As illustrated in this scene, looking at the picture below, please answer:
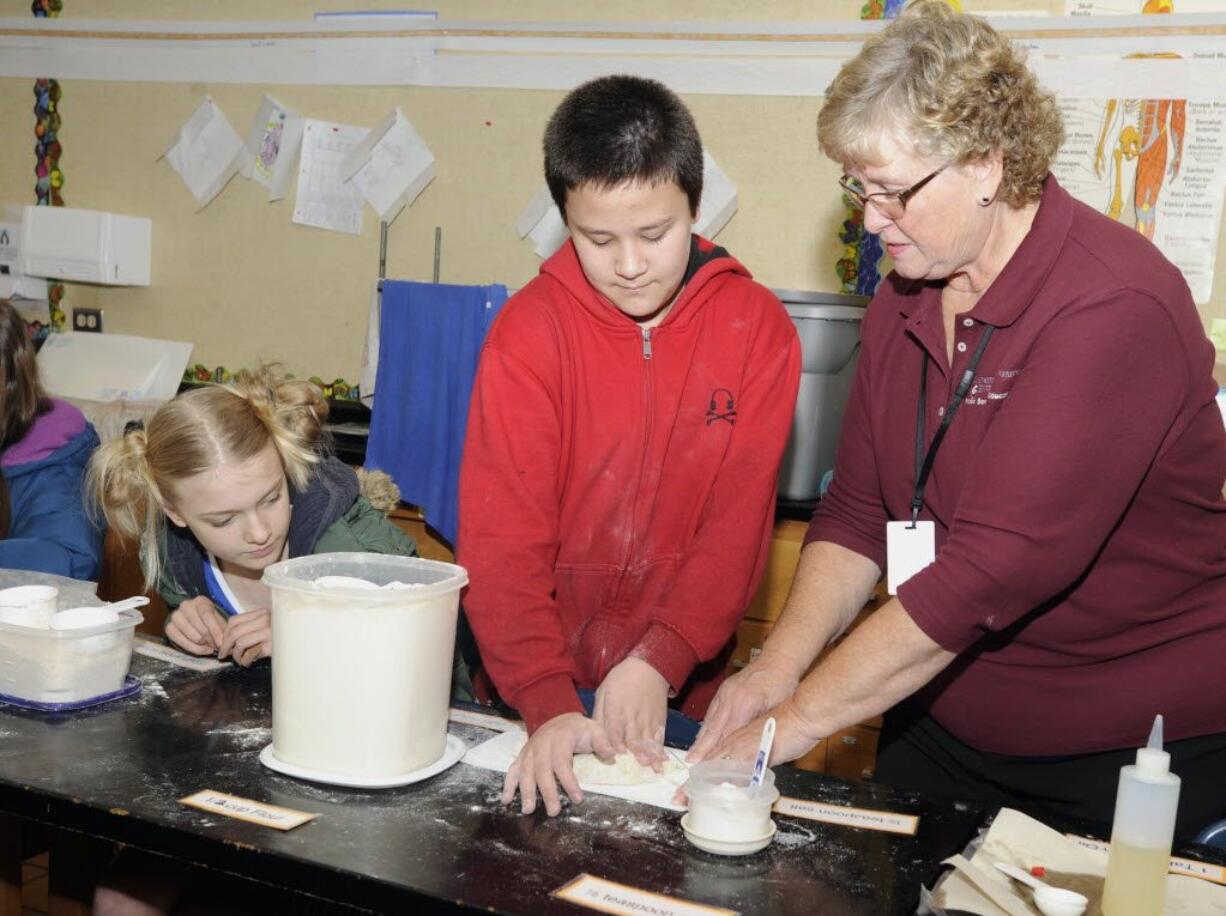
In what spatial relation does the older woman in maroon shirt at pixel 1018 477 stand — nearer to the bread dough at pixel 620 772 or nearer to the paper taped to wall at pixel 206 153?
the bread dough at pixel 620 772

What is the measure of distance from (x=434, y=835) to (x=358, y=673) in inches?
8.0

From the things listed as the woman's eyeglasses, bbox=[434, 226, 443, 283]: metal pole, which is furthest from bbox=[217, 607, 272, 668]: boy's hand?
bbox=[434, 226, 443, 283]: metal pole

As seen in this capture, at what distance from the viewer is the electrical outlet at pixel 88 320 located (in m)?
4.37

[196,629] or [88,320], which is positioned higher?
[88,320]

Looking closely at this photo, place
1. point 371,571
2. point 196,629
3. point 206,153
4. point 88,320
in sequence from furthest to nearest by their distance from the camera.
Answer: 1. point 88,320
2. point 206,153
3. point 196,629
4. point 371,571

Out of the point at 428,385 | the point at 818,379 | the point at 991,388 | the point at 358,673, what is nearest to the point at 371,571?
the point at 358,673

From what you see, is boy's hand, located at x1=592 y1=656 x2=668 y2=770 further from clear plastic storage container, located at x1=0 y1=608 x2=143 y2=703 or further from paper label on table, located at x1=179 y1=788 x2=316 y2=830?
clear plastic storage container, located at x1=0 y1=608 x2=143 y2=703

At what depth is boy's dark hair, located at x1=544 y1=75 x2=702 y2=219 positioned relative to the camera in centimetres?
165

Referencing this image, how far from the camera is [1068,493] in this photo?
1312 mm

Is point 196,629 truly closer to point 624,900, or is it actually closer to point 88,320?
point 624,900

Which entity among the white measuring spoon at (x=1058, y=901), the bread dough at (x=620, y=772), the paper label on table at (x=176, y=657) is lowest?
Result: the paper label on table at (x=176, y=657)

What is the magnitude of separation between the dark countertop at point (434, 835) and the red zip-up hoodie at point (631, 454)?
355 mm

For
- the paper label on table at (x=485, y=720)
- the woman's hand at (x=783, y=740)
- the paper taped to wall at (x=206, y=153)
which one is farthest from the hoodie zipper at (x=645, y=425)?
the paper taped to wall at (x=206, y=153)

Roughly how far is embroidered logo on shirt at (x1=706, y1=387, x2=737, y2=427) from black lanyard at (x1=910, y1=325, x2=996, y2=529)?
12.0 inches
